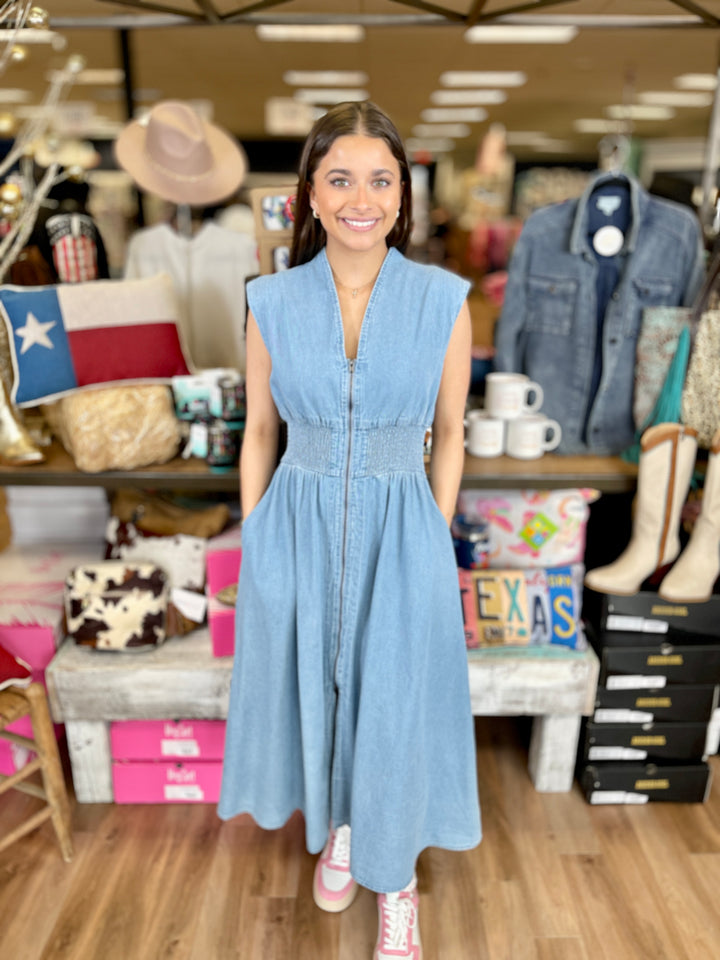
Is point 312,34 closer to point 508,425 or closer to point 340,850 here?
point 508,425

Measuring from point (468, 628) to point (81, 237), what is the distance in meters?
1.78

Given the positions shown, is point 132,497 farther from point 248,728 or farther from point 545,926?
point 545,926

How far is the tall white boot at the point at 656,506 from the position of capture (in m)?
2.12

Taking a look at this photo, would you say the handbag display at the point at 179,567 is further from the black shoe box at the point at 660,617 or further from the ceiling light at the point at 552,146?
the ceiling light at the point at 552,146

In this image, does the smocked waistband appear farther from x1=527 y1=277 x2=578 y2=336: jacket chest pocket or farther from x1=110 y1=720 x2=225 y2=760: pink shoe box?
x1=110 y1=720 x2=225 y2=760: pink shoe box

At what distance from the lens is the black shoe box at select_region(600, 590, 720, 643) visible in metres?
2.25

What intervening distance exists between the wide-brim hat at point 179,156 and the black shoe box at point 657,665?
84.8 inches

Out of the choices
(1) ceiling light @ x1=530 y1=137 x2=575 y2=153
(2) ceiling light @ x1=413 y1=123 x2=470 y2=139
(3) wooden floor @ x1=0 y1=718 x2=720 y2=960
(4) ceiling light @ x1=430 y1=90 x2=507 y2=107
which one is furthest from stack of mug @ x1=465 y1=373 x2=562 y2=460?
(1) ceiling light @ x1=530 y1=137 x2=575 y2=153

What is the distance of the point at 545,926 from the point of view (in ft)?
6.47

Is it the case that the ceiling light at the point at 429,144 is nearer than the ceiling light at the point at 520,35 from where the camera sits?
No

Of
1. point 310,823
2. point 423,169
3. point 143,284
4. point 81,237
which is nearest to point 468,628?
point 310,823

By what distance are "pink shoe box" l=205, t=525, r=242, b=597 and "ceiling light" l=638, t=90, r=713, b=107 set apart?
31.8ft

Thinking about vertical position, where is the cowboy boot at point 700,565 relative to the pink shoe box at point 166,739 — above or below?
above

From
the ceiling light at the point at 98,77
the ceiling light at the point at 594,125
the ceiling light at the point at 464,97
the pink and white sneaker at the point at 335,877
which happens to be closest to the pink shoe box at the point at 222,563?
the pink and white sneaker at the point at 335,877
